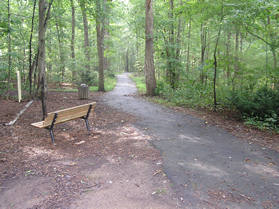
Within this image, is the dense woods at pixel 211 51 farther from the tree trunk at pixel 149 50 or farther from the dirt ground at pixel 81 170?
the dirt ground at pixel 81 170

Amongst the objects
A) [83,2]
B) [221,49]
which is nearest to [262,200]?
[221,49]

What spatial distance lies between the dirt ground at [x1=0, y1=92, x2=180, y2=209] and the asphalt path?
1.05 ft

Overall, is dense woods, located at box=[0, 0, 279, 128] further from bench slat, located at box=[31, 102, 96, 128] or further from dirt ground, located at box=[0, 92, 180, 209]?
dirt ground, located at box=[0, 92, 180, 209]

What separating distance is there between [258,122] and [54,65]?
15.9 meters

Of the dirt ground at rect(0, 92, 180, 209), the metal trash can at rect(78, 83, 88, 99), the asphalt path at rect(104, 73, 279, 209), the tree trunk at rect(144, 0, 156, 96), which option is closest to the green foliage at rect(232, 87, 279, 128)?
the asphalt path at rect(104, 73, 279, 209)

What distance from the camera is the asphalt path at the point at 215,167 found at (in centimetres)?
313

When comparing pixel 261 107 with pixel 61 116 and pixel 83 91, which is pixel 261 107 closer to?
pixel 61 116

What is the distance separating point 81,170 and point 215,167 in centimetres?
259

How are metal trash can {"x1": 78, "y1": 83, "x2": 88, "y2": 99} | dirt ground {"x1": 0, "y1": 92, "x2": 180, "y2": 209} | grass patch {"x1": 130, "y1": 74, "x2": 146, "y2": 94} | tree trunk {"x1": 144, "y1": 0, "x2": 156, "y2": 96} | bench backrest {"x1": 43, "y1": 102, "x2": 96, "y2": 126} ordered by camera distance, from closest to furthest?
dirt ground {"x1": 0, "y1": 92, "x2": 180, "y2": 209} < bench backrest {"x1": 43, "y1": 102, "x2": 96, "y2": 126} < metal trash can {"x1": 78, "y1": 83, "x2": 88, "y2": 99} < tree trunk {"x1": 144, "y1": 0, "x2": 156, "y2": 96} < grass patch {"x1": 130, "y1": 74, "x2": 146, "y2": 94}

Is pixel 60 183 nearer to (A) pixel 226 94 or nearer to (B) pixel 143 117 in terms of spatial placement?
(B) pixel 143 117

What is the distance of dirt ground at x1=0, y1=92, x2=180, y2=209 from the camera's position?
3.09 metres

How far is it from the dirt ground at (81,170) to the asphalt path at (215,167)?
320 millimetres

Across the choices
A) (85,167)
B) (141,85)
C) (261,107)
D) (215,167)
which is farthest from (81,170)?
(141,85)

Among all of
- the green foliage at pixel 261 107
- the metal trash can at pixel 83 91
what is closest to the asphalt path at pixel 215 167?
the green foliage at pixel 261 107
